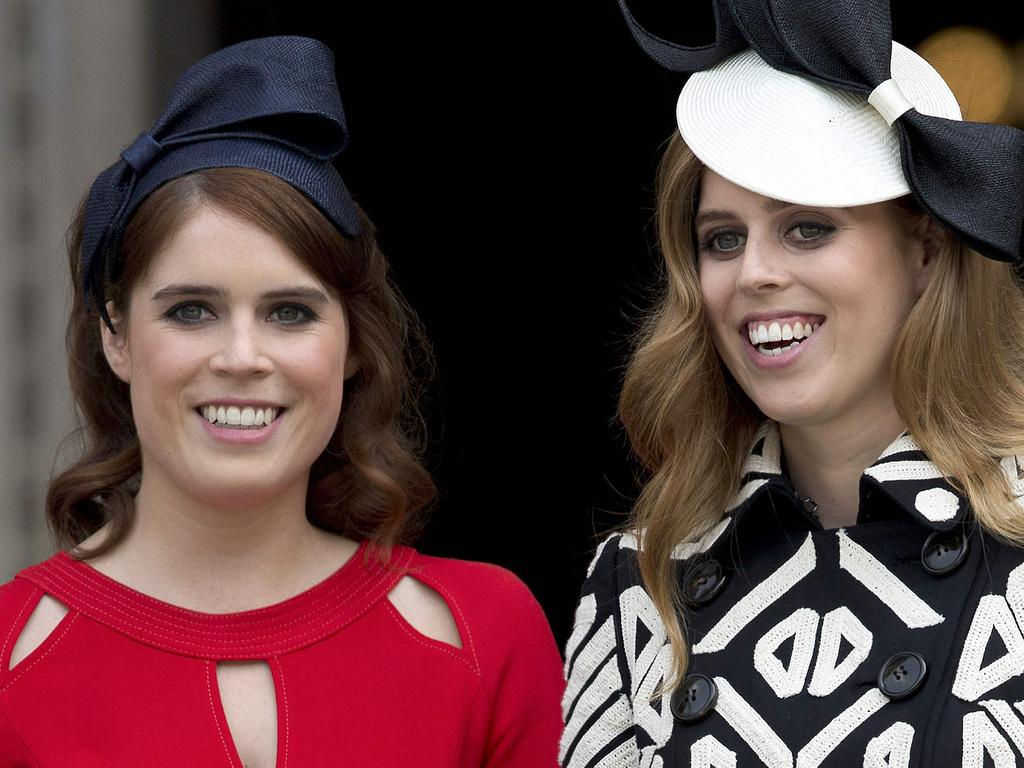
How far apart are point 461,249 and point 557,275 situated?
1.26ft

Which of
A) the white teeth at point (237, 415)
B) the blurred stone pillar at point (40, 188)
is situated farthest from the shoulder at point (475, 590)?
the blurred stone pillar at point (40, 188)

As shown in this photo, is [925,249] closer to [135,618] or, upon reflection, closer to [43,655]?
[135,618]

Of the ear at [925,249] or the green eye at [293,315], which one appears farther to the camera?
the green eye at [293,315]

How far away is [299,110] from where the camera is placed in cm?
306

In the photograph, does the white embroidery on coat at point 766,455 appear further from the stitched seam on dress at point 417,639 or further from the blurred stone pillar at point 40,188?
the blurred stone pillar at point 40,188

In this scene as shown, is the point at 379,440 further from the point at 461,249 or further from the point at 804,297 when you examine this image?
the point at 461,249

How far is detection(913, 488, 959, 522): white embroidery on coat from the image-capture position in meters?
2.57

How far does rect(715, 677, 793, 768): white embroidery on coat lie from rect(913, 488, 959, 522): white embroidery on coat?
40 cm

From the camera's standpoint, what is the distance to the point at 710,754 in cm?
266

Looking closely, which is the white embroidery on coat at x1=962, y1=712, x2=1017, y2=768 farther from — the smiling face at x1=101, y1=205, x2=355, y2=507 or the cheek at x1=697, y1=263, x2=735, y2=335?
the smiling face at x1=101, y1=205, x2=355, y2=507

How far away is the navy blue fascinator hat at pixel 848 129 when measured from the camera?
8.66ft

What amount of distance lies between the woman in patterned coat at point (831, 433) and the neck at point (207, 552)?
2.03 feet

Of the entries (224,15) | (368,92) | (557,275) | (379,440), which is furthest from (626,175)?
(379,440)

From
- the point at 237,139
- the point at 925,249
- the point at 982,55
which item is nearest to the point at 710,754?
the point at 925,249
